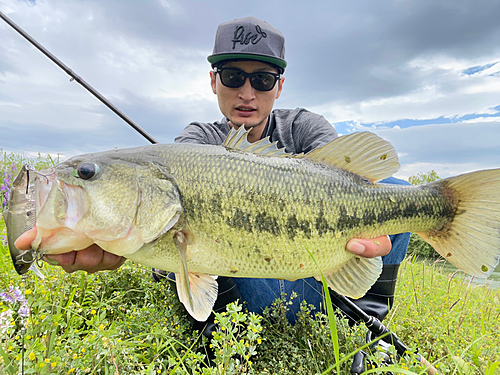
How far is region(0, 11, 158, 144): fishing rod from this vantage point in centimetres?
342

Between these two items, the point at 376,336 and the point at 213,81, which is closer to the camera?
the point at 376,336

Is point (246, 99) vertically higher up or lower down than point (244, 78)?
lower down

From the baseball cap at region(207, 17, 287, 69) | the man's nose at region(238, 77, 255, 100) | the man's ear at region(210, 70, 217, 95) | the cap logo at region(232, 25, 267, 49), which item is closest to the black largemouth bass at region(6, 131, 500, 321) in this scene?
the man's nose at region(238, 77, 255, 100)

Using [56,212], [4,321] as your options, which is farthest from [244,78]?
[4,321]

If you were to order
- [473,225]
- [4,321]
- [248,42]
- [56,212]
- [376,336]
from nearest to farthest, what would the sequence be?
[56,212], [4,321], [473,225], [376,336], [248,42]

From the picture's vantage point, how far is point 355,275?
1948 millimetres

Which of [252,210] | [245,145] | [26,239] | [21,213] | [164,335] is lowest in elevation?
[164,335]

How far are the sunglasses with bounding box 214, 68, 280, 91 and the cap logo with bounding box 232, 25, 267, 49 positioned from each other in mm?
294

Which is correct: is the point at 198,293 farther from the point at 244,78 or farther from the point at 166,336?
the point at 244,78

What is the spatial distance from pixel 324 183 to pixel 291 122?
2.10 metres

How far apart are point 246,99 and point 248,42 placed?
0.61 m

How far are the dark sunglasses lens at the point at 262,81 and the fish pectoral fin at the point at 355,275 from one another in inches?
84.0

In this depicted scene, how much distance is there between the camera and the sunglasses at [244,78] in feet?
10.3

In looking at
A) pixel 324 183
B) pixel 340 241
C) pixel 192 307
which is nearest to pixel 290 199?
pixel 324 183
